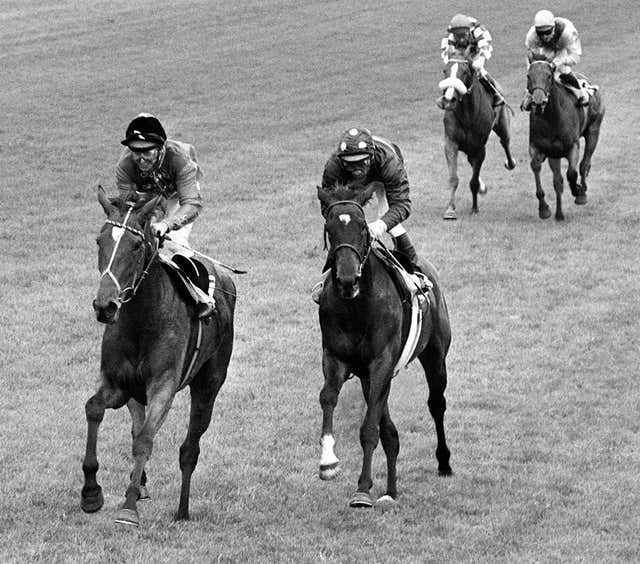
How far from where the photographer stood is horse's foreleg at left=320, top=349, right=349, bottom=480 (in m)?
9.77

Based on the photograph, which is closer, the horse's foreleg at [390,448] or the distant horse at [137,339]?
the distant horse at [137,339]

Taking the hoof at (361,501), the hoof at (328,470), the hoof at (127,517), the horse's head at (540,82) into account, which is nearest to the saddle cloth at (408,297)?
the hoof at (361,501)

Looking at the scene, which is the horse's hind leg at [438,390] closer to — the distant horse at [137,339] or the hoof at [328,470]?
the hoof at [328,470]

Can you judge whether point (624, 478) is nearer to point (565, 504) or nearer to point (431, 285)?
point (565, 504)

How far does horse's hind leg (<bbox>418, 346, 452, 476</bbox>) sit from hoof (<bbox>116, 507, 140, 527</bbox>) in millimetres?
3493

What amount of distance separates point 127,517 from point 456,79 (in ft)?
46.6

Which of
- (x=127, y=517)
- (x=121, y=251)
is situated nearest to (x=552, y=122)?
(x=121, y=251)

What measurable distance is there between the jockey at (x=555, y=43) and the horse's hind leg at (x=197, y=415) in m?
11.8

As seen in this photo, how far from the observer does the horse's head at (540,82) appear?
69.7 feet

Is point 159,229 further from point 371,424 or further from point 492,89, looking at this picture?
point 492,89

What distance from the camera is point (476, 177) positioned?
75.9 ft

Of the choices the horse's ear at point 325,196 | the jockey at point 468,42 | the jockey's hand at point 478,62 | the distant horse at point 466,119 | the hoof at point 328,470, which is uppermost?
the horse's ear at point 325,196

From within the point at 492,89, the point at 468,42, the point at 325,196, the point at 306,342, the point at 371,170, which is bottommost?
the point at 306,342

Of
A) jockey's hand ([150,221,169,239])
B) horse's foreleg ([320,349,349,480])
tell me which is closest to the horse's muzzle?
jockey's hand ([150,221,169,239])
